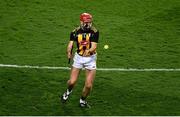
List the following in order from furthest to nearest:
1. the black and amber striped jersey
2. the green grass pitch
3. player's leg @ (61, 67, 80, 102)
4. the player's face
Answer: the green grass pitch, player's leg @ (61, 67, 80, 102), the black and amber striped jersey, the player's face

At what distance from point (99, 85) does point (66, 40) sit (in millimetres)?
4642

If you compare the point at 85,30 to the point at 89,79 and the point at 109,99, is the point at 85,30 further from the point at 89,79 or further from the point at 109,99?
the point at 109,99

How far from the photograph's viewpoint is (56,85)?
1391 centimetres

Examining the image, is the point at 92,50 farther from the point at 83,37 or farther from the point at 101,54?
the point at 101,54

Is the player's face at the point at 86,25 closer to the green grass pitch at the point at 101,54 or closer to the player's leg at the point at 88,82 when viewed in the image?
the player's leg at the point at 88,82

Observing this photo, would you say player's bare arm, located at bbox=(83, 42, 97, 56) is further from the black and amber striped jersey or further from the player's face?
the player's face

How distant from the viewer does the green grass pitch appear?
12.6 m

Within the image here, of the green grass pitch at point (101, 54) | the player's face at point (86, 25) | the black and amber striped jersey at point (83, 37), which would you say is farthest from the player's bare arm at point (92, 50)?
the green grass pitch at point (101, 54)

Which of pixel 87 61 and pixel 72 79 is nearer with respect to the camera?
pixel 87 61

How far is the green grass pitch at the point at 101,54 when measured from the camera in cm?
1265

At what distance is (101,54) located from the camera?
17.0 meters

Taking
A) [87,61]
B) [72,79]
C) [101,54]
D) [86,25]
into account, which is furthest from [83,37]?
[101,54]

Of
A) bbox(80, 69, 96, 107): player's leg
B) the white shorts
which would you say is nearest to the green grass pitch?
bbox(80, 69, 96, 107): player's leg

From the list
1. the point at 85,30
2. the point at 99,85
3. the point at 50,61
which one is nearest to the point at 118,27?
the point at 50,61
